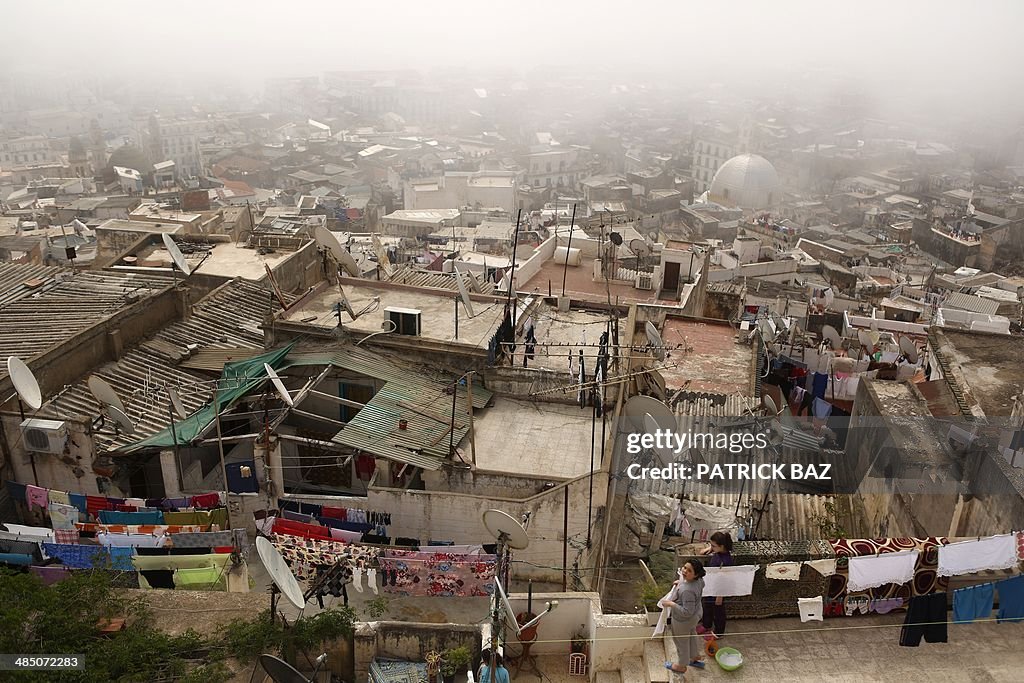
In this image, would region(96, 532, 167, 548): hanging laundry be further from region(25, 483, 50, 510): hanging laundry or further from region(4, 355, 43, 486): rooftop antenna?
region(4, 355, 43, 486): rooftop antenna

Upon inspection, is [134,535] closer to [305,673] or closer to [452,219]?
[305,673]

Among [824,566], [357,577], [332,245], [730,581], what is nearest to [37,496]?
[357,577]

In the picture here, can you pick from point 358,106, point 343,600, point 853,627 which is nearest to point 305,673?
point 343,600

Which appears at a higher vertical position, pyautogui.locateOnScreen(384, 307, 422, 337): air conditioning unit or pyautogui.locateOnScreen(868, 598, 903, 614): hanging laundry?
pyautogui.locateOnScreen(384, 307, 422, 337): air conditioning unit

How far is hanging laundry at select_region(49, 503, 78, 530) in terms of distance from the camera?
11859 millimetres

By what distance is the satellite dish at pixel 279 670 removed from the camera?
715cm

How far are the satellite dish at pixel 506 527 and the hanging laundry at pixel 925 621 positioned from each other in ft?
13.1

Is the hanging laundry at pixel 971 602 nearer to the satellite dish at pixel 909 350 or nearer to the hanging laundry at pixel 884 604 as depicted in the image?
the hanging laundry at pixel 884 604

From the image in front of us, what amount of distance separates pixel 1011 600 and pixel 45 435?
12592mm

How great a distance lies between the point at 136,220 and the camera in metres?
31.8

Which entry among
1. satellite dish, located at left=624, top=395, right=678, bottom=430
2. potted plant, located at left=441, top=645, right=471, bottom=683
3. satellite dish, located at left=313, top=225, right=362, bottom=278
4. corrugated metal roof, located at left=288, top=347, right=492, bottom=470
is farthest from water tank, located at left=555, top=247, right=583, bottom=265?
potted plant, located at left=441, top=645, right=471, bottom=683

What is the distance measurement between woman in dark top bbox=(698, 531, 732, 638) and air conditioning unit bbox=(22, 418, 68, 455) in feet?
31.7

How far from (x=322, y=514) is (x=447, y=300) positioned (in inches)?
224

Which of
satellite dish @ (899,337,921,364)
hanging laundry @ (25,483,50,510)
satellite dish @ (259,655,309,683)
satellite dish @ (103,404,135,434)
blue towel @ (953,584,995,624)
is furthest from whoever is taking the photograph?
satellite dish @ (899,337,921,364)
